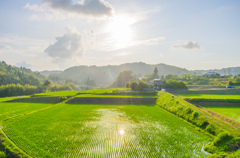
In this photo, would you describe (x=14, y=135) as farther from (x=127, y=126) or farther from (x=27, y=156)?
(x=127, y=126)

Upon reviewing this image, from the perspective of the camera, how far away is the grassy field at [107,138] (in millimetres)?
10406

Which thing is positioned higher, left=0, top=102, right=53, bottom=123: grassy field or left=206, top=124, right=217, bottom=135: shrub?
left=0, top=102, right=53, bottom=123: grassy field

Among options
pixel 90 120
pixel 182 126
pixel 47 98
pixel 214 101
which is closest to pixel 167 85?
pixel 214 101

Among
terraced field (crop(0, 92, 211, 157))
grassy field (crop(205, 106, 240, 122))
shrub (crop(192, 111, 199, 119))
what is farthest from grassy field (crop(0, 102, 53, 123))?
grassy field (crop(205, 106, 240, 122))

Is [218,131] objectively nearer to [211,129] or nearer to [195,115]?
[211,129]

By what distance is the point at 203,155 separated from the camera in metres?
10.2

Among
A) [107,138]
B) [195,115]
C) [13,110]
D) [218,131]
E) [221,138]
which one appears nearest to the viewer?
[221,138]

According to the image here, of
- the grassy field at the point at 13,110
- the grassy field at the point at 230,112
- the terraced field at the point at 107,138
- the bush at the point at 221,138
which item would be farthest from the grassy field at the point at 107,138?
the grassy field at the point at 230,112

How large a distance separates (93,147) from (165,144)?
631 cm

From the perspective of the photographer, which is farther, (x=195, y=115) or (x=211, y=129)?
(x=195, y=115)

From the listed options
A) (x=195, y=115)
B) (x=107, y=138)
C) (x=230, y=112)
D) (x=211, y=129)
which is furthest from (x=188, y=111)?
(x=107, y=138)

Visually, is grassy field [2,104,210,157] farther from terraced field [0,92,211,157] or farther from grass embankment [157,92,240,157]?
grass embankment [157,92,240,157]

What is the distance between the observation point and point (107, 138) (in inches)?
501

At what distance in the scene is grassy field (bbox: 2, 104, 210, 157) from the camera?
34.1 ft
